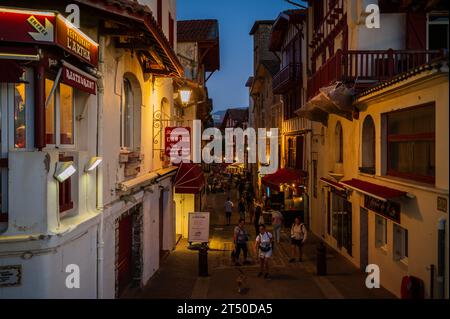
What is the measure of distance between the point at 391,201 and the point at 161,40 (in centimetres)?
686

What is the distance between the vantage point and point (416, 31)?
559 inches

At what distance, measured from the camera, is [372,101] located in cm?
1291

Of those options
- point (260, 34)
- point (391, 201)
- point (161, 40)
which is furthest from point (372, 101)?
point (260, 34)

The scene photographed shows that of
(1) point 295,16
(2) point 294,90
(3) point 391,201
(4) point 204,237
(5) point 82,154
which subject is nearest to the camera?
(5) point 82,154

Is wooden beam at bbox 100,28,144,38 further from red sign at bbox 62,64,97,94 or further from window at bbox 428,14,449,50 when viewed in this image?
window at bbox 428,14,449,50

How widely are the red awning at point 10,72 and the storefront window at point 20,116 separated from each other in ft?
1.68

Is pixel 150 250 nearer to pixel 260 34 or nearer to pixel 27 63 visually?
pixel 27 63

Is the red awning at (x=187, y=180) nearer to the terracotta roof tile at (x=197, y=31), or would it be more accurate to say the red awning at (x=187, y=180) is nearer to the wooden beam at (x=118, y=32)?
the wooden beam at (x=118, y=32)

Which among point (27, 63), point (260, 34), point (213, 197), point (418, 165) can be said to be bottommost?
point (213, 197)

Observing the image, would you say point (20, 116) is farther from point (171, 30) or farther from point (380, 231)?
point (171, 30)

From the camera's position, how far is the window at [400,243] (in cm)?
1146

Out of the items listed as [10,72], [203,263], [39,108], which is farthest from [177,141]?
[10,72]

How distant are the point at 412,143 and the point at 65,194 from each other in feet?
25.7

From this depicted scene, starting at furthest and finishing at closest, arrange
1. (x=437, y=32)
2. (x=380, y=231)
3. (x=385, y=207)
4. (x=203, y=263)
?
(x=437, y=32)
(x=203, y=263)
(x=380, y=231)
(x=385, y=207)
